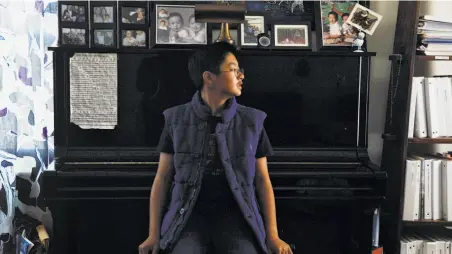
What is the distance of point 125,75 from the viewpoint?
7.49ft

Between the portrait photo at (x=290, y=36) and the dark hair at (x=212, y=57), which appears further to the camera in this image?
the portrait photo at (x=290, y=36)

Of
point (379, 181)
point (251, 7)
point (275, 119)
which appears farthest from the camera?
point (251, 7)

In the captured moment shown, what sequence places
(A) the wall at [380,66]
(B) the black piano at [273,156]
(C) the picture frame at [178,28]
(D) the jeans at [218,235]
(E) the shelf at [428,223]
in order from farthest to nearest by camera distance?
(A) the wall at [380,66]
(E) the shelf at [428,223]
(C) the picture frame at [178,28]
(B) the black piano at [273,156]
(D) the jeans at [218,235]

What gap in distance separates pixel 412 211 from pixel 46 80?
1893 millimetres

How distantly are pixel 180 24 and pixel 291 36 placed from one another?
0.53 meters

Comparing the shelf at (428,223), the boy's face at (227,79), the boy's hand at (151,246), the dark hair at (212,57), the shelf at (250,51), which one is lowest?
the shelf at (428,223)

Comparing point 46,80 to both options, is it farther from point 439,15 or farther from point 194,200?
point 439,15

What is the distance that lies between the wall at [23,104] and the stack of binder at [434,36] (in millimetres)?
1760

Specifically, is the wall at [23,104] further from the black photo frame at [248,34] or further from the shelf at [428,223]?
the shelf at [428,223]

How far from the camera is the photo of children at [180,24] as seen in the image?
2363 mm

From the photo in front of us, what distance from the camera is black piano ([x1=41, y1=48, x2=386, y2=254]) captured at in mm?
2164

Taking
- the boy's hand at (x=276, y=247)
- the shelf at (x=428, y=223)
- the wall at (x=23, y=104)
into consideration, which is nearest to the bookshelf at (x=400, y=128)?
the shelf at (x=428, y=223)

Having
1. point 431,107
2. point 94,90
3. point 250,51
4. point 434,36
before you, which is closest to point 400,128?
point 431,107

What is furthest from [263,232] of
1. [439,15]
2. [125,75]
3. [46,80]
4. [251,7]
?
[439,15]
